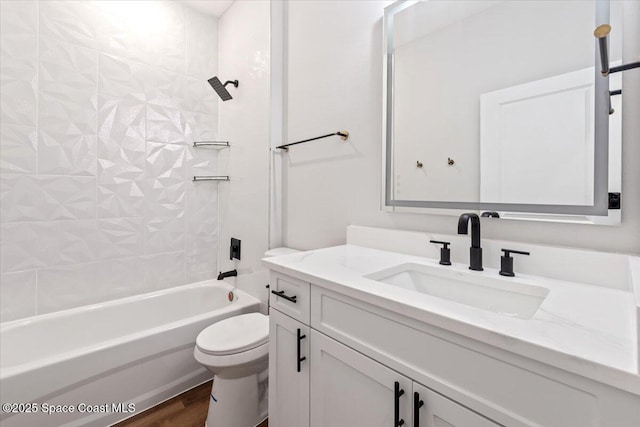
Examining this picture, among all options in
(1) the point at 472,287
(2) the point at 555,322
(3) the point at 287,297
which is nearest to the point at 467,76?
(1) the point at 472,287

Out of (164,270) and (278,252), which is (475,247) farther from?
(164,270)

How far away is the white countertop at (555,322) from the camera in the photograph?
0.45 metres

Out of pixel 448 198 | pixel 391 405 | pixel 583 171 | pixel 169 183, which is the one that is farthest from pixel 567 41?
pixel 169 183

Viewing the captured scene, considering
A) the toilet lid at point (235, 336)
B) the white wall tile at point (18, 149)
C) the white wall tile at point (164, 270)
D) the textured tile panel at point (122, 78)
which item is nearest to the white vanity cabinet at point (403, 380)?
the toilet lid at point (235, 336)

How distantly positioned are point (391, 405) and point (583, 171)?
0.88 m

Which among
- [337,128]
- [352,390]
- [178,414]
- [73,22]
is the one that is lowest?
[178,414]

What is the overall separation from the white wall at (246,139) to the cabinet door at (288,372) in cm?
90

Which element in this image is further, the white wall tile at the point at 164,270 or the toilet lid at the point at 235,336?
the white wall tile at the point at 164,270

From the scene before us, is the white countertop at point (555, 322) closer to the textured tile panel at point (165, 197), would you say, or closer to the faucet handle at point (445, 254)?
the faucet handle at point (445, 254)

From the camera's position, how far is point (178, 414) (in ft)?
5.23

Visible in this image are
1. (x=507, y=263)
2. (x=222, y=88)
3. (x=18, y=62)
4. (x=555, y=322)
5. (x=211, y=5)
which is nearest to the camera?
(x=555, y=322)

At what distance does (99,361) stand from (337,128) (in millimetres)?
1720

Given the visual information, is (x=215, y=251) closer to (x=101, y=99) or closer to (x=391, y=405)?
(x=101, y=99)

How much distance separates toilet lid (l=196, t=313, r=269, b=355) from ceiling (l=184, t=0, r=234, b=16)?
2398mm
